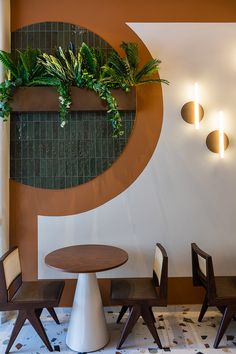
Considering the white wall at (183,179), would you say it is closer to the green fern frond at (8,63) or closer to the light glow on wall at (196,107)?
the light glow on wall at (196,107)

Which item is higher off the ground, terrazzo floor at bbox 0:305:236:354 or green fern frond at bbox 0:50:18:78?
green fern frond at bbox 0:50:18:78

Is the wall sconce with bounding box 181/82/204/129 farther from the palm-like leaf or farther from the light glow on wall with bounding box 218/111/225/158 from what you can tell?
the palm-like leaf

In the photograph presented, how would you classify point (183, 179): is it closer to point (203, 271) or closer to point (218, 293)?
point (203, 271)

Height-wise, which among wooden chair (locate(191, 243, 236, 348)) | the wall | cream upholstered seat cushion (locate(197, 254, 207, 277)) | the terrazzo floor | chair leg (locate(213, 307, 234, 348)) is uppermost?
the wall

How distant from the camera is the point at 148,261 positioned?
2.96 meters

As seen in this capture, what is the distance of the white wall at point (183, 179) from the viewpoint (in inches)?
117

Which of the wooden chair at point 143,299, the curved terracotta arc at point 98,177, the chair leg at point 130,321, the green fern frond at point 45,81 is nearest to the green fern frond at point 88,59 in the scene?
the green fern frond at point 45,81

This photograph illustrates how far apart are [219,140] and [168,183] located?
67 centimetres

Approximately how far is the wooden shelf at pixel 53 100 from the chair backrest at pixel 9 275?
1359 millimetres

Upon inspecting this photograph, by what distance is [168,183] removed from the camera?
2.99 meters

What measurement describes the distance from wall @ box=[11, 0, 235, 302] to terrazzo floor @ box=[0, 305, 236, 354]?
9.5 inches

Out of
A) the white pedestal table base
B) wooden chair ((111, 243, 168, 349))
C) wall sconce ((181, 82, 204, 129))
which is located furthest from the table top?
wall sconce ((181, 82, 204, 129))

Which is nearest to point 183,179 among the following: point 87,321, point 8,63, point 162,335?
point 162,335

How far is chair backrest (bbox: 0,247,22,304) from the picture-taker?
2.26 metres
